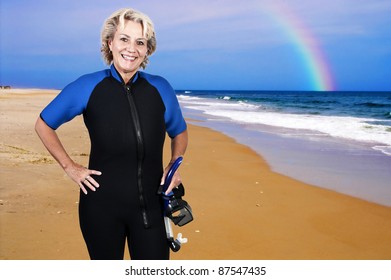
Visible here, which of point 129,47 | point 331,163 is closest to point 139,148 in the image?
point 129,47

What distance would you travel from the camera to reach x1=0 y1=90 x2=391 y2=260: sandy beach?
4.60 m

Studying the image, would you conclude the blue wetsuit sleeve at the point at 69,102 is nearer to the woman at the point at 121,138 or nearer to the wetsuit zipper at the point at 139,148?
the woman at the point at 121,138

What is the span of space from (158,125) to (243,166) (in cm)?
669

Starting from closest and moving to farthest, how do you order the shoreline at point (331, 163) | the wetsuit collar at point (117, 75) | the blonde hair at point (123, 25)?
the blonde hair at point (123, 25) → the wetsuit collar at point (117, 75) → the shoreline at point (331, 163)

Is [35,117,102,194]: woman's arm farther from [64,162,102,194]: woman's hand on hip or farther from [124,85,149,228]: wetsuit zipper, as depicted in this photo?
[124,85,149,228]: wetsuit zipper

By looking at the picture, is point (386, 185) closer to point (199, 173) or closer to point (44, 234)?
point (199, 173)

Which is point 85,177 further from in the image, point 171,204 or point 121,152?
point 171,204

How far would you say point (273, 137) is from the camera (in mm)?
14312

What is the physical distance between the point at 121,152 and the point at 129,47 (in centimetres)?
57

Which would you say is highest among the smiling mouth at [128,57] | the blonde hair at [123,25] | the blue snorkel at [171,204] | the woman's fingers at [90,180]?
the blonde hair at [123,25]

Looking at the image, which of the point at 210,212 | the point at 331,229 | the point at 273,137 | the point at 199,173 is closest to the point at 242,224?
the point at 210,212

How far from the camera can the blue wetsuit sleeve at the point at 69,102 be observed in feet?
7.88

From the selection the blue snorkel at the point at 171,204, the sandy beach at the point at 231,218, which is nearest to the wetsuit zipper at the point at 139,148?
the blue snorkel at the point at 171,204

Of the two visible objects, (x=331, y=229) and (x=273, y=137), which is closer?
(x=331, y=229)
